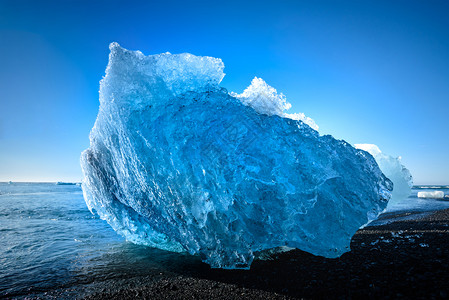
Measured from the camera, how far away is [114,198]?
8.48 meters

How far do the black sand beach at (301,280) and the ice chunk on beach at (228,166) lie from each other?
1.84 ft

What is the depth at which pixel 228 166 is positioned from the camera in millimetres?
6105

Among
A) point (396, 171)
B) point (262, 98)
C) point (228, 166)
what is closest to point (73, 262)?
point (228, 166)

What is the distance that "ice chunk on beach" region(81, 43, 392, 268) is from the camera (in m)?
6.16

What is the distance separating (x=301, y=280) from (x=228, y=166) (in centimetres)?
321

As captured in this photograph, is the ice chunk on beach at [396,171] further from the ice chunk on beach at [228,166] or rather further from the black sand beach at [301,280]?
the ice chunk on beach at [228,166]

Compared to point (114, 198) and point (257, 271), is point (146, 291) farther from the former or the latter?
point (114, 198)

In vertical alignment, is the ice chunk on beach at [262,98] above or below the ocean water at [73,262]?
above

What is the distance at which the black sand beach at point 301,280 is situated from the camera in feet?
15.2

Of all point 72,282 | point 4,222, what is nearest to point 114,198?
point 72,282

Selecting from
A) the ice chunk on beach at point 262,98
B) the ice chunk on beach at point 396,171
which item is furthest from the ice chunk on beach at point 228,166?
the ice chunk on beach at point 396,171

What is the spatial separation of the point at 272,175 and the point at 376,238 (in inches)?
269

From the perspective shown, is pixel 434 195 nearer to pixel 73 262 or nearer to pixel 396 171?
pixel 396 171

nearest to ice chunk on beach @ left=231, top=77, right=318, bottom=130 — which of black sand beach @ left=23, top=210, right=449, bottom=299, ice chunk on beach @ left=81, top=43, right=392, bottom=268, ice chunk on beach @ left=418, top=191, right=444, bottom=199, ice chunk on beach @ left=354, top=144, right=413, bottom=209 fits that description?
ice chunk on beach @ left=81, top=43, right=392, bottom=268
